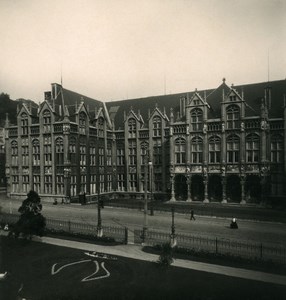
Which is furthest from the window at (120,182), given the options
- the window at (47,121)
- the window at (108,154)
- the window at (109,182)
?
the window at (47,121)

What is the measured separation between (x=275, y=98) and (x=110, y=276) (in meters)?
37.6

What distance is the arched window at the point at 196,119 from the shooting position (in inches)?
1820

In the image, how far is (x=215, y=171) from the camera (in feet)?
147

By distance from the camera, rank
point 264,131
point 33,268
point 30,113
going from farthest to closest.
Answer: point 30,113 < point 264,131 < point 33,268

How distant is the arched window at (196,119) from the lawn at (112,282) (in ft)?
97.4

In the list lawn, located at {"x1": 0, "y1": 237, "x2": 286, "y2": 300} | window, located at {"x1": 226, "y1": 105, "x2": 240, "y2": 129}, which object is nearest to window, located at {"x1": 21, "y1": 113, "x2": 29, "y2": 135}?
window, located at {"x1": 226, "y1": 105, "x2": 240, "y2": 129}

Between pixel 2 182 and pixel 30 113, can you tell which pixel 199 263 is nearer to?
pixel 30 113

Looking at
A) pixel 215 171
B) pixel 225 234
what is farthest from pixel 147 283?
pixel 215 171

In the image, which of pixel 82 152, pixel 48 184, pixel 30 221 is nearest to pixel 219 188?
pixel 82 152

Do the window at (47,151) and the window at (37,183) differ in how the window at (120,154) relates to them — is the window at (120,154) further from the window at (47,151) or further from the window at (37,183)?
the window at (37,183)

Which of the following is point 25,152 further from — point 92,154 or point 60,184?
point 92,154

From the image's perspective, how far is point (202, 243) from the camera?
23984mm

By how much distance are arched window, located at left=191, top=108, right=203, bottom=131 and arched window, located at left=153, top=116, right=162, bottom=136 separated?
23.8ft

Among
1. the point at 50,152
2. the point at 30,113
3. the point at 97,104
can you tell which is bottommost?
the point at 50,152
